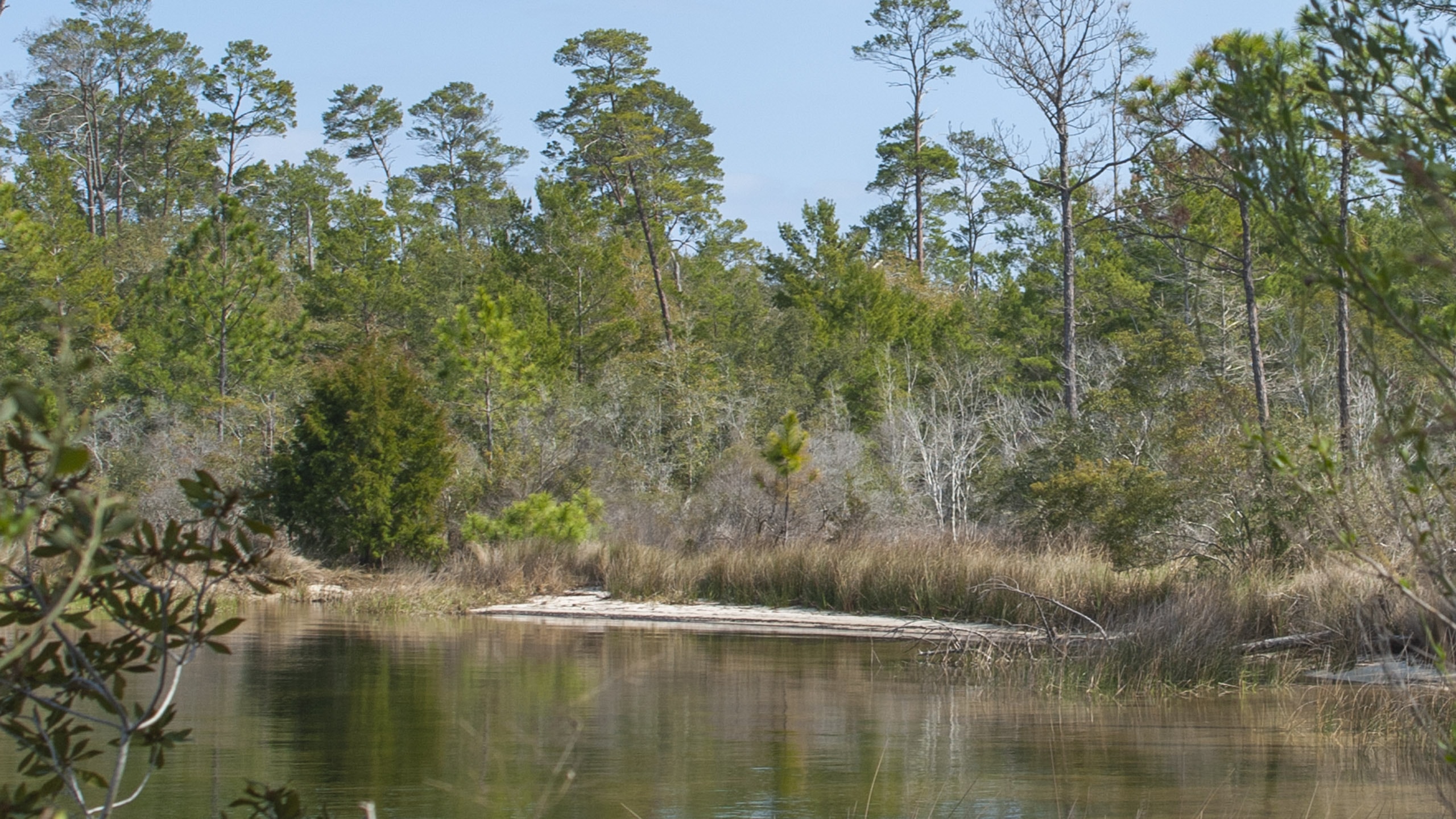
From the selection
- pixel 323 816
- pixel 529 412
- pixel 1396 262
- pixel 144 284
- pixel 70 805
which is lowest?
pixel 70 805

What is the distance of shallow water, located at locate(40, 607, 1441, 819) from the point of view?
31.0 ft

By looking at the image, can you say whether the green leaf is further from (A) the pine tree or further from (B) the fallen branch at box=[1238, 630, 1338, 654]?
(A) the pine tree

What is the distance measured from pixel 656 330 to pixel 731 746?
33742mm

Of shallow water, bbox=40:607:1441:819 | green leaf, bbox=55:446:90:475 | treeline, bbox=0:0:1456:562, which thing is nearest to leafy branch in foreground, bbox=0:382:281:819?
green leaf, bbox=55:446:90:475

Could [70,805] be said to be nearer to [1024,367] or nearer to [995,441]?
[995,441]

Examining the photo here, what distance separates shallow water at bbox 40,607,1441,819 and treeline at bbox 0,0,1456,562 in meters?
5.23

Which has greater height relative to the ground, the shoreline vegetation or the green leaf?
the green leaf

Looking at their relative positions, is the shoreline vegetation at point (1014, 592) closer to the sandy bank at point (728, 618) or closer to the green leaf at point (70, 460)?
the sandy bank at point (728, 618)

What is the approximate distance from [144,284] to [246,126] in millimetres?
17953

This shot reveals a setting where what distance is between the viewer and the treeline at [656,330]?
26.5 m

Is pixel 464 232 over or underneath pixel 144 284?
over

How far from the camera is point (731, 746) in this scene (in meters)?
11.6

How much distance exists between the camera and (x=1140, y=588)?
19.0 metres

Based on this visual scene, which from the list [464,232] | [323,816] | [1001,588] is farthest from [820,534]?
[464,232]
